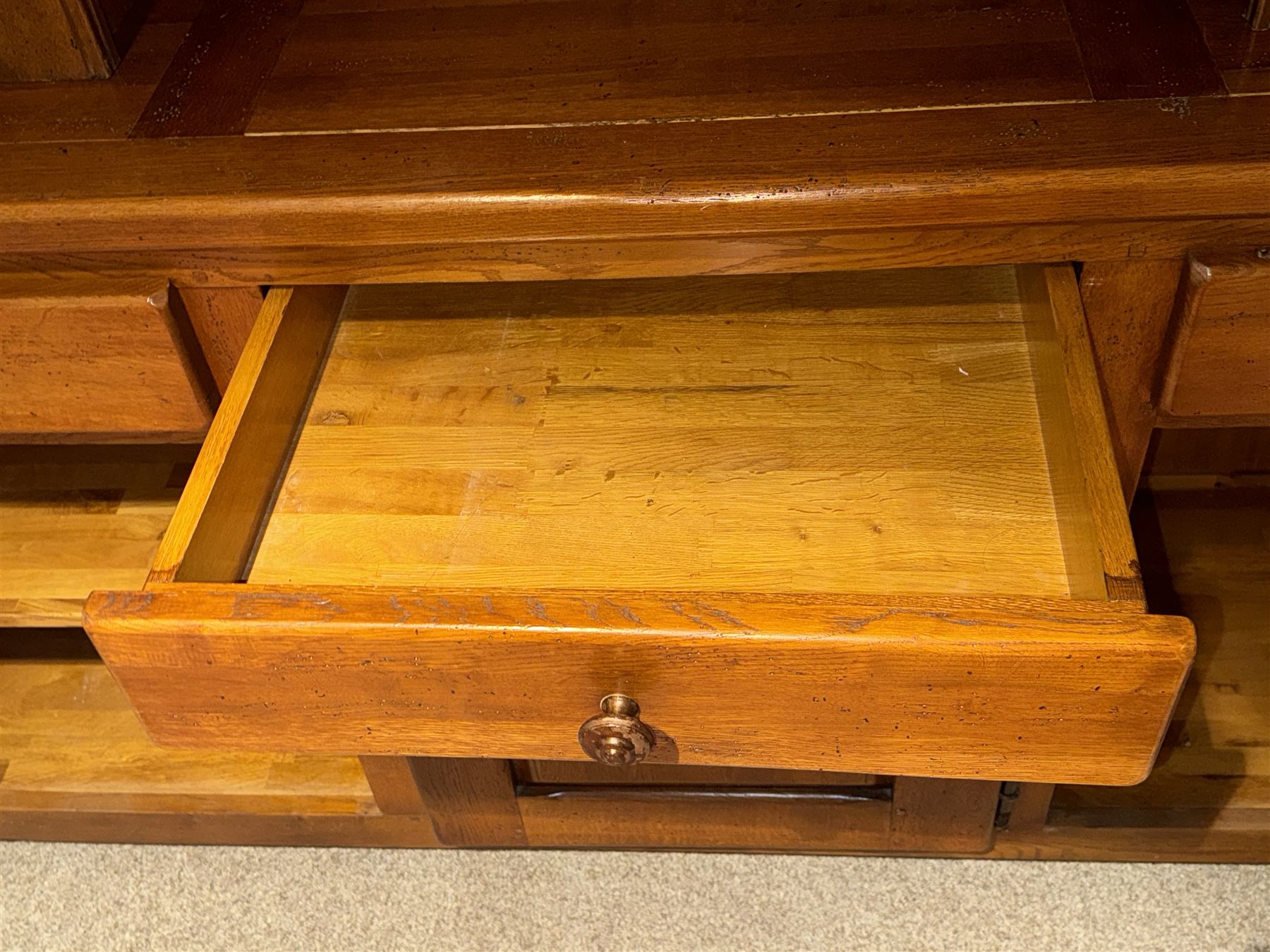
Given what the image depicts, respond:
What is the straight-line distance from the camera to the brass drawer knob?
0.65 meters

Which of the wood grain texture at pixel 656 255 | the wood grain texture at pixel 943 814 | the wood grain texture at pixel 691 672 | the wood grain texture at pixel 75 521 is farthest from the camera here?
the wood grain texture at pixel 75 521

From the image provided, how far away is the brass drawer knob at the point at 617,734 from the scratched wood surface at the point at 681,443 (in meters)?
0.10

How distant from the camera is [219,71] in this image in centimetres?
81

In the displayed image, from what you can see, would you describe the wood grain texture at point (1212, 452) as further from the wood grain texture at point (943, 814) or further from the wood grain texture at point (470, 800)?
the wood grain texture at point (470, 800)

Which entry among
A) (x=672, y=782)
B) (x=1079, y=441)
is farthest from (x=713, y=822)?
(x=1079, y=441)

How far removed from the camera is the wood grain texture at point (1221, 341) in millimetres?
694

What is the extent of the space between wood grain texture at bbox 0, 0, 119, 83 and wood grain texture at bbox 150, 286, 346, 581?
0.19m

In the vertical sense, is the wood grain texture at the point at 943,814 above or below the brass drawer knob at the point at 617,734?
above

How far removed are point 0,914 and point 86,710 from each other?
0.16 meters

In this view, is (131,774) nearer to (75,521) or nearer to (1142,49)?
(75,521)

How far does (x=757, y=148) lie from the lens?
710mm

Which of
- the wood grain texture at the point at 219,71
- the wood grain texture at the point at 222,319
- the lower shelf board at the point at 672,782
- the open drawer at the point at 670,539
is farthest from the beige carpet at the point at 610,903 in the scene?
the wood grain texture at the point at 219,71

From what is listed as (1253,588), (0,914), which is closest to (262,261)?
(0,914)

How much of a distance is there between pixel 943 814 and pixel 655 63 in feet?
1.75
